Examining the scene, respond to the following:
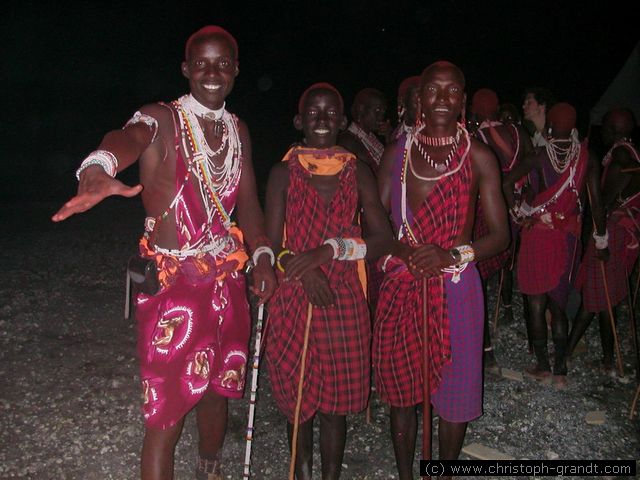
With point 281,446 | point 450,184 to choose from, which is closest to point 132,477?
point 281,446

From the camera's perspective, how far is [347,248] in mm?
2822

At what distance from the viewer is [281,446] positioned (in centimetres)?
361

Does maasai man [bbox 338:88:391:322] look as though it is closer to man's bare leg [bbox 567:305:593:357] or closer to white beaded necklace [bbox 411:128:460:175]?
white beaded necklace [bbox 411:128:460:175]

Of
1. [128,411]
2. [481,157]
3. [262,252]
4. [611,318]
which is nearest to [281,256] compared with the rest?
[262,252]

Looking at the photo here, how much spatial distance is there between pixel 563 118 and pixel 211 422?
11.0 feet

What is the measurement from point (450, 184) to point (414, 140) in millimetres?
315

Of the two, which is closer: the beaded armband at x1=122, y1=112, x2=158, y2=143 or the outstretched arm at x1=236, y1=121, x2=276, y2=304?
the beaded armband at x1=122, y1=112, x2=158, y2=143

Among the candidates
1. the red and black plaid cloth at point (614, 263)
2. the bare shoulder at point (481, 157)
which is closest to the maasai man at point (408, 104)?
the bare shoulder at point (481, 157)

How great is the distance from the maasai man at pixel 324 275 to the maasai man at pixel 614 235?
2.62 meters

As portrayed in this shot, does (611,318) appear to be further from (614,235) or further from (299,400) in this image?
(299,400)

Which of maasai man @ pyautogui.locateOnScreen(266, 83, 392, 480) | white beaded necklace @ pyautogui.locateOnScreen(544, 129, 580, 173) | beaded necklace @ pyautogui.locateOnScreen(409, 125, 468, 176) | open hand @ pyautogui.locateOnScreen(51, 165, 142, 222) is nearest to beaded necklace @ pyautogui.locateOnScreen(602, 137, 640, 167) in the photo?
white beaded necklace @ pyautogui.locateOnScreen(544, 129, 580, 173)

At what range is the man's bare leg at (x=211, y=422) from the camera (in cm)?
283

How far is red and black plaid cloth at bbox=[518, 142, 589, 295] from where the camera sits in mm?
4410

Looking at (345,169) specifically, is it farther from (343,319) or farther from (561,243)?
(561,243)
